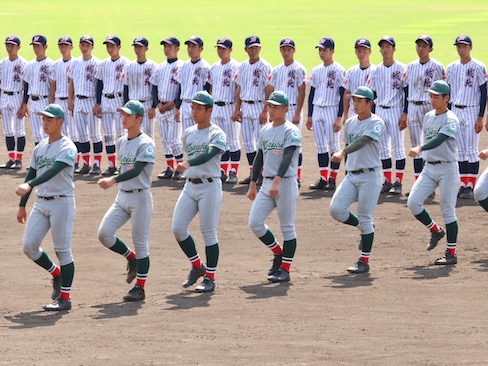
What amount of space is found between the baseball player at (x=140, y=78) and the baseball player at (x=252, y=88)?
1.35 metres

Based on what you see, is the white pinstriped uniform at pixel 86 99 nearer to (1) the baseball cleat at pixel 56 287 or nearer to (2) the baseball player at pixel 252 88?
(2) the baseball player at pixel 252 88

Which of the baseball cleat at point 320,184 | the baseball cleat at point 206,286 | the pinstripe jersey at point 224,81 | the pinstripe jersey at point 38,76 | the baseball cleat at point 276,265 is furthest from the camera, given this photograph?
the pinstripe jersey at point 38,76

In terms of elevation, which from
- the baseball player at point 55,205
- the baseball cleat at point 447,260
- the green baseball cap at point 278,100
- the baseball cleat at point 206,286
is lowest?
the baseball cleat at point 206,286

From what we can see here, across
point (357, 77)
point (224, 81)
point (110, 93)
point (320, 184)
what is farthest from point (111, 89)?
point (357, 77)

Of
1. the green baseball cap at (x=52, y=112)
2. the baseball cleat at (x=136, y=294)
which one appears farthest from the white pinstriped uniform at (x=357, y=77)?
the green baseball cap at (x=52, y=112)

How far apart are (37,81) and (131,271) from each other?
7621 millimetres

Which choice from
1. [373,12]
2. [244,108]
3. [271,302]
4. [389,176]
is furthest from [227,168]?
[373,12]

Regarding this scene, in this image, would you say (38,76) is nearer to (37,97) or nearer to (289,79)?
(37,97)

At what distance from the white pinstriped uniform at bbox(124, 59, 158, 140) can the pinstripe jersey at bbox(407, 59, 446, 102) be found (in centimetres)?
386

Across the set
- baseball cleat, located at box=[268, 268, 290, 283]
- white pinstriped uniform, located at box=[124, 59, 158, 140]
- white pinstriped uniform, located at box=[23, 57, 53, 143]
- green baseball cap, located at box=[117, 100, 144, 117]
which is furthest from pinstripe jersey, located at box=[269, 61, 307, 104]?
green baseball cap, located at box=[117, 100, 144, 117]

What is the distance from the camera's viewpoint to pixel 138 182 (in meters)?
10.9

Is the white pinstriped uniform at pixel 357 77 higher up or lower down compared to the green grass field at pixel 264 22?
lower down

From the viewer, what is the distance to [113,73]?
18.1 m

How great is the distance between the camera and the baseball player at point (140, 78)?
17.8 m
